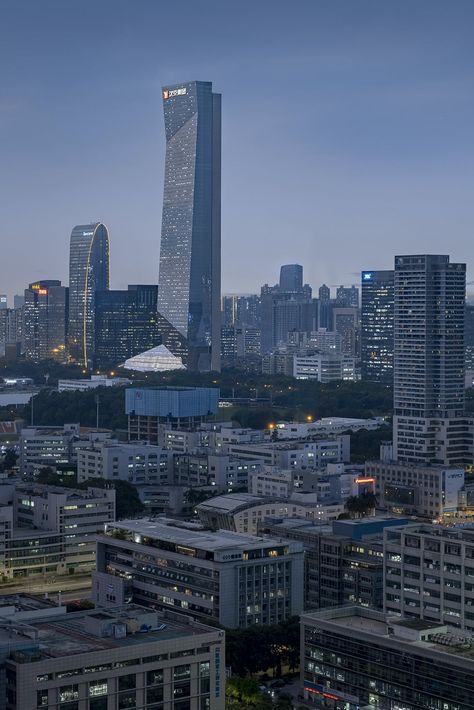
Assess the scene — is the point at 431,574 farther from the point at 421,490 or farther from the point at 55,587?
the point at 421,490

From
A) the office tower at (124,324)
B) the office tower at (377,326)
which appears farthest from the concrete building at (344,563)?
the office tower at (124,324)

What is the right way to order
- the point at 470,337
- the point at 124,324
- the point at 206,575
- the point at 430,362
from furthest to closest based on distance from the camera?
the point at 124,324, the point at 470,337, the point at 430,362, the point at 206,575

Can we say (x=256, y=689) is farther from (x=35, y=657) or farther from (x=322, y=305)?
(x=322, y=305)

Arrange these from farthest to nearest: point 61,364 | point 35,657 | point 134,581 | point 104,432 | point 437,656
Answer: point 61,364 < point 104,432 < point 134,581 < point 437,656 < point 35,657

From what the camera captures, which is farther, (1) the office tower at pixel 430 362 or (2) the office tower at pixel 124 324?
(2) the office tower at pixel 124 324

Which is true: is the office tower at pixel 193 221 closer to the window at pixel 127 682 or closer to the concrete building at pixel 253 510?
the concrete building at pixel 253 510

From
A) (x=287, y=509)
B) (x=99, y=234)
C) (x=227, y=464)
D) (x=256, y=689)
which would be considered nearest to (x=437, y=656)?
(x=256, y=689)

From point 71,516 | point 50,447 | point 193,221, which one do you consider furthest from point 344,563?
point 193,221
